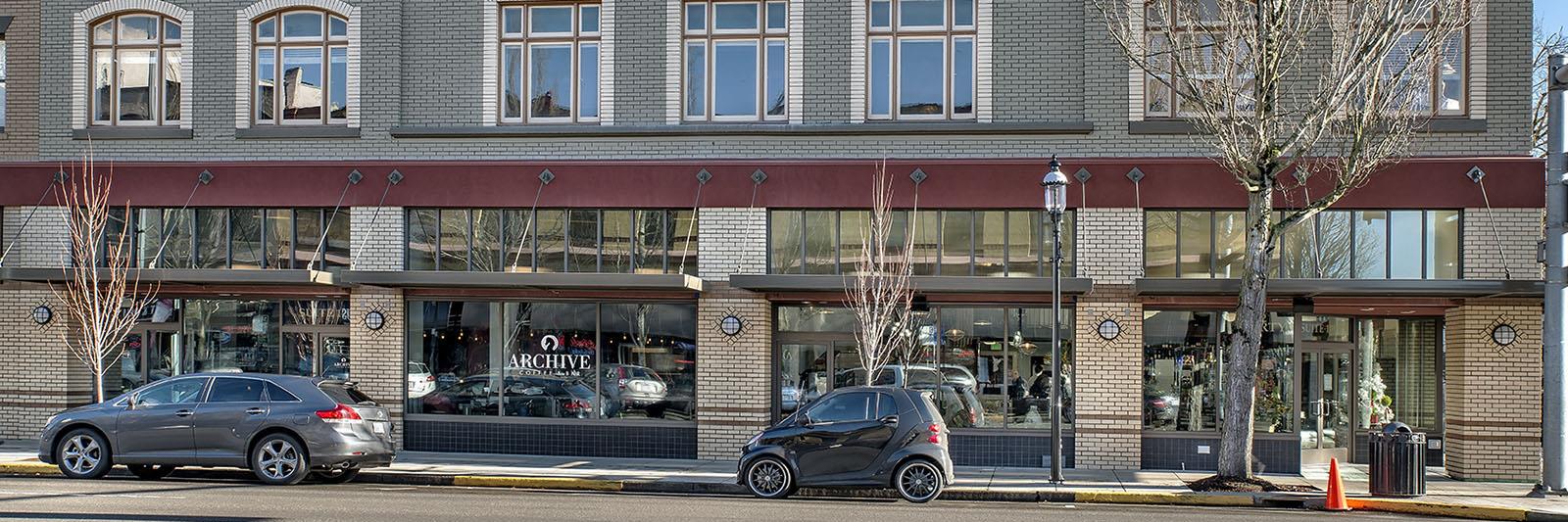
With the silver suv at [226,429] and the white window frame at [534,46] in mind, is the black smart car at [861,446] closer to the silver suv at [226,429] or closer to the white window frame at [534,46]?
the silver suv at [226,429]

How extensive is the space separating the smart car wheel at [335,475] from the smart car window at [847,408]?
20.1 feet

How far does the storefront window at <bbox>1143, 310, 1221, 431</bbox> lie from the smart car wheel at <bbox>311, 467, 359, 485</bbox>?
1087 cm

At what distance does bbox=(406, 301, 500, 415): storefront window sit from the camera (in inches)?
849

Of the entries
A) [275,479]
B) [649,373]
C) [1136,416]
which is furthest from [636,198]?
[1136,416]

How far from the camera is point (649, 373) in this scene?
2119cm

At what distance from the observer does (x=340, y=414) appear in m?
17.0

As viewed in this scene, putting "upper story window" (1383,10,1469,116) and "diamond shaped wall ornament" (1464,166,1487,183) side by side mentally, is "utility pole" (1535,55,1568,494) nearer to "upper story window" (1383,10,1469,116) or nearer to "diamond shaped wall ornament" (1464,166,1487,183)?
"diamond shaped wall ornament" (1464,166,1487,183)

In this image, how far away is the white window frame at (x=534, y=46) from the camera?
70.6 feet

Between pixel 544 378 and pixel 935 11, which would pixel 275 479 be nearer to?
pixel 544 378

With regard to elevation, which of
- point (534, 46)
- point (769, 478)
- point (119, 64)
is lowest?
point (769, 478)

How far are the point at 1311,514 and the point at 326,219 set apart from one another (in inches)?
574

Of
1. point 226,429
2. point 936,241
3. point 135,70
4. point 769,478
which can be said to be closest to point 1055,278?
point 936,241

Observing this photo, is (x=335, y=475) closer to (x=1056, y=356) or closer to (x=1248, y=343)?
(x=1056, y=356)

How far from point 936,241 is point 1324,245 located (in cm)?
534
